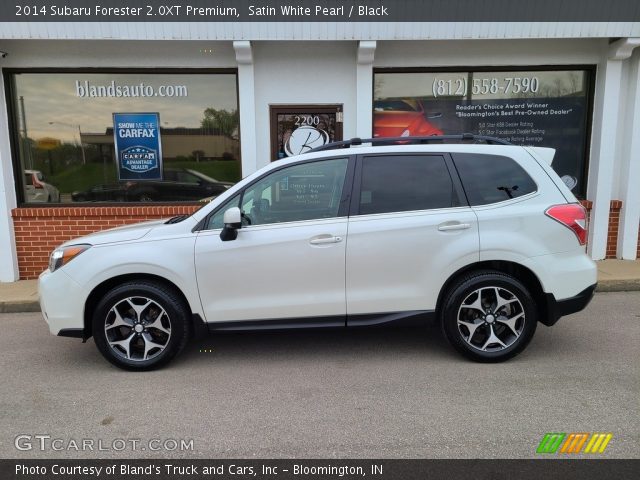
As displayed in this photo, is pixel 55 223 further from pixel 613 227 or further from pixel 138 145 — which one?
pixel 613 227

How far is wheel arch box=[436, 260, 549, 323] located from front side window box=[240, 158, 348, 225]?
1154 millimetres

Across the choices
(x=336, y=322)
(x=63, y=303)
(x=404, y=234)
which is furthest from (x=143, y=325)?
(x=404, y=234)

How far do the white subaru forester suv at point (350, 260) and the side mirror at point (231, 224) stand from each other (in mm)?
14

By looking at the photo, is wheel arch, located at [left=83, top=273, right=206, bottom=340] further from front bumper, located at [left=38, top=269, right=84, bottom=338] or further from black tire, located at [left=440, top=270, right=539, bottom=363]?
black tire, located at [left=440, top=270, right=539, bottom=363]

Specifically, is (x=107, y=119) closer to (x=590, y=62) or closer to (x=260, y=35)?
(x=260, y=35)

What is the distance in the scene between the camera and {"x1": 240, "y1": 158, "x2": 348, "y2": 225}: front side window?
3.95 meters

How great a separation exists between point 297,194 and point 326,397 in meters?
1.68

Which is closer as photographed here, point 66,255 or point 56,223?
point 66,255

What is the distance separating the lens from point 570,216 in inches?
154

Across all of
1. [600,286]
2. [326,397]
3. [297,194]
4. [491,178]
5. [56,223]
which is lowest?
[326,397]

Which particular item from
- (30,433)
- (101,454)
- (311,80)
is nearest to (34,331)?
(30,433)

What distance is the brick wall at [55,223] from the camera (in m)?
6.93

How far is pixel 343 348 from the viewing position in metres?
4.46

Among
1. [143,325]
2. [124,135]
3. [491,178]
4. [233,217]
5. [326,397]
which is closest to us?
[326,397]
